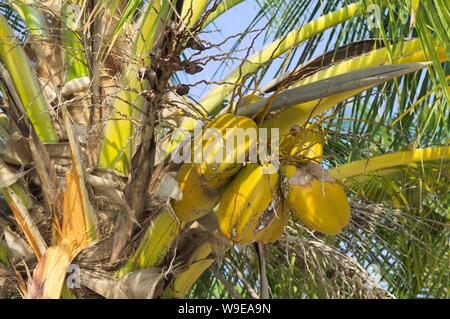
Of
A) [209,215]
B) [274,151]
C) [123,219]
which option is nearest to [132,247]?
[123,219]

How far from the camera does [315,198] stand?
1.75 metres

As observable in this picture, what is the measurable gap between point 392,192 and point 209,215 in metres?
1.06

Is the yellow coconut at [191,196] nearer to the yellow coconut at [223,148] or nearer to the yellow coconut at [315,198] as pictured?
the yellow coconut at [223,148]

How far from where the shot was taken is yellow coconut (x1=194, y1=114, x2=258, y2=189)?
5.58ft

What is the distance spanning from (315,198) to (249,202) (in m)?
0.16

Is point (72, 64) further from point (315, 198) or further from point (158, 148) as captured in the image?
point (315, 198)

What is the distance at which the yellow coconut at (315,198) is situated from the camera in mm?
1750

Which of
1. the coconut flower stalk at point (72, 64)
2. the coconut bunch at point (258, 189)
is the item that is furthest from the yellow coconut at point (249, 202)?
the coconut flower stalk at point (72, 64)

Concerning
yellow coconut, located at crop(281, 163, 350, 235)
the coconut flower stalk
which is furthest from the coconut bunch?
the coconut flower stalk

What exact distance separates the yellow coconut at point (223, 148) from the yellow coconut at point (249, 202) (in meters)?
0.04

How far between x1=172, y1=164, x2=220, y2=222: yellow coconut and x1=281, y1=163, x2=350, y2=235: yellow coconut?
0.18 metres

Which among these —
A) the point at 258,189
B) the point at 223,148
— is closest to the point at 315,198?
the point at 258,189

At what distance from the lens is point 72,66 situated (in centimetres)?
227

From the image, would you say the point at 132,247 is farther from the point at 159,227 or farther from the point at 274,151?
the point at 274,151
